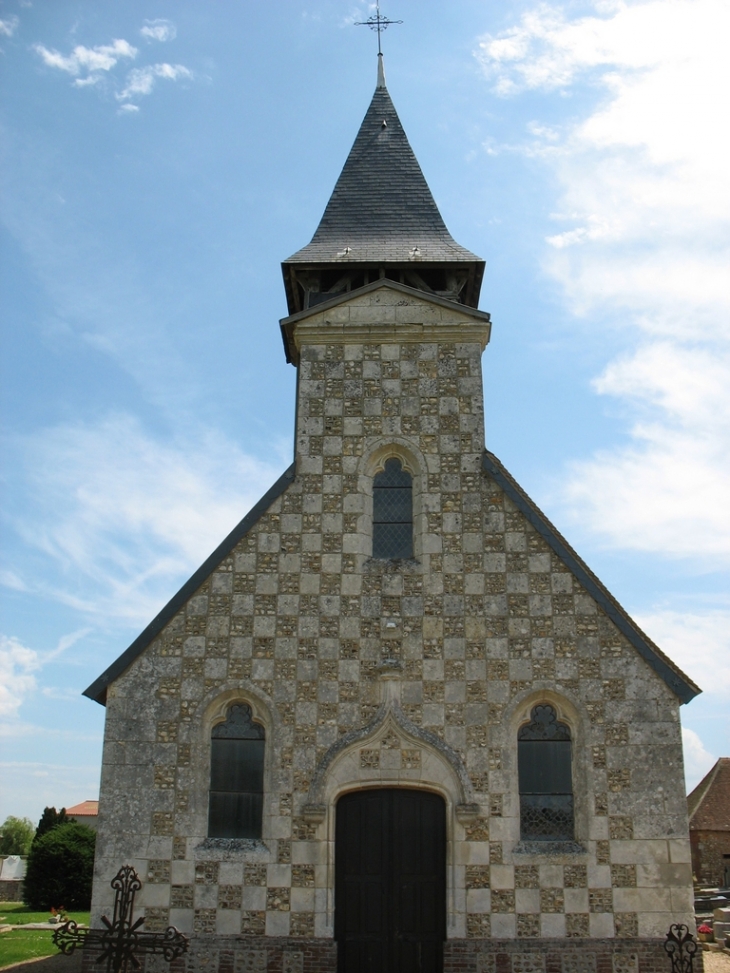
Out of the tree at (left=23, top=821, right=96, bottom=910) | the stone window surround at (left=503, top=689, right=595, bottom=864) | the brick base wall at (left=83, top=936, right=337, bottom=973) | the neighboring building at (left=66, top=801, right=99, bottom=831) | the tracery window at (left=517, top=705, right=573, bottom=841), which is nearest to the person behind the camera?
the brick base wall at (left=83, top=936, right=337, bottom=973)

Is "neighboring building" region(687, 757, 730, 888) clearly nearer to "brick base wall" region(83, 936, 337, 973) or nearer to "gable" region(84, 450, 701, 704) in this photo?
"gable" region(84, 450, 701, 704)

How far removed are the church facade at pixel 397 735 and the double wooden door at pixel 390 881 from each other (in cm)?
2

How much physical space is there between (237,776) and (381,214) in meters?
9.69

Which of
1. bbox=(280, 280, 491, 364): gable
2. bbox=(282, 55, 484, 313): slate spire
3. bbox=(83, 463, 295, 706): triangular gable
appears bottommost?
bbox=(83, 463, 295, 706): triangular gable

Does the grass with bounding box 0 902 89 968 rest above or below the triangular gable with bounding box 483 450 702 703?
below

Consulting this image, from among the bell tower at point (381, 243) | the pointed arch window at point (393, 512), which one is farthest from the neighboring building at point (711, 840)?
the bell tower at point (381, 243)

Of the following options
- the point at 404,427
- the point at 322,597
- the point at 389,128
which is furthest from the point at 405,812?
the point at 389,128

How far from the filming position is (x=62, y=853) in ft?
87.3

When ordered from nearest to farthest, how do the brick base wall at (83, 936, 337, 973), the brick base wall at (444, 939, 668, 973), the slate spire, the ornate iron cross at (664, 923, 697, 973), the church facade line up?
the ornate iron cross at (664, 923, 697, 973)
the brick base wall at (444, 939, 668, 973)
the brick base wall at (83, 936, 337, 973)
the church facade
the slate spire

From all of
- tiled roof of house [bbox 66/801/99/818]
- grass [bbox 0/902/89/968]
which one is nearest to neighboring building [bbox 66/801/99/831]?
tiled roof of house [bbox 66/801/99/818]

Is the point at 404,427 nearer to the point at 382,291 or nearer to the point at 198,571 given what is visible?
the point at 382,291

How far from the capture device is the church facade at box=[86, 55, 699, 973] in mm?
11273

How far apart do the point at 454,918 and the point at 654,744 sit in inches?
127

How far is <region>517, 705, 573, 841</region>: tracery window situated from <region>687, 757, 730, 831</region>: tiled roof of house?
21747 millimetres
